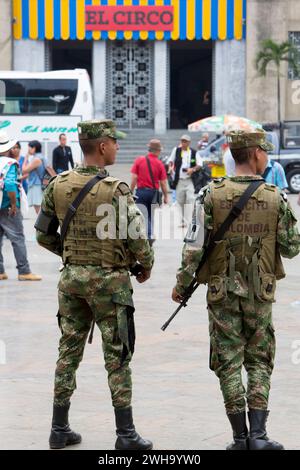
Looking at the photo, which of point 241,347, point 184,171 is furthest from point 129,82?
point 241,347

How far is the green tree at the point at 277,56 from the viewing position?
124 feet

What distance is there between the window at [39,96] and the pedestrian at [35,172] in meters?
11.5

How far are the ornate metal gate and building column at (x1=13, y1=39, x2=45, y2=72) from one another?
2460 mm

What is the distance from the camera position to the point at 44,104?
3073 cm

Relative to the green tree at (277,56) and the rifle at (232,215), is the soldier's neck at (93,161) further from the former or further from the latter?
the green tree at (277,56)

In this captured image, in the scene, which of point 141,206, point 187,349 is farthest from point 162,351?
point 141,206

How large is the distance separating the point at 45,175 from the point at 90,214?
13.2 meters

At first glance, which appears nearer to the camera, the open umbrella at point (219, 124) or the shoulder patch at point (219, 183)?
the shoulder patch at point (219, 183)

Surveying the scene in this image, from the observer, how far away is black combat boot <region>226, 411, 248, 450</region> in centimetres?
539

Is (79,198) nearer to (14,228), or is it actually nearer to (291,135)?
(14,228)

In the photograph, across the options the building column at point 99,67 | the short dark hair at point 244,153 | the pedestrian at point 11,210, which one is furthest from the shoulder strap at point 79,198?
the building column at point 99,67

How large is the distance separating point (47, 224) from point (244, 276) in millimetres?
1109

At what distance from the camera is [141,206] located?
14.9 m
